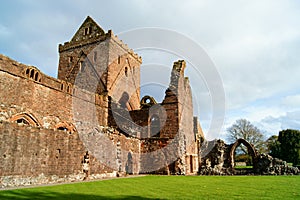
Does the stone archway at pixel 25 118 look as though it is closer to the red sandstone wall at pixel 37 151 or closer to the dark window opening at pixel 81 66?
the red sandstone wall at pixel 37 151

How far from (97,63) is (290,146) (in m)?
27.9

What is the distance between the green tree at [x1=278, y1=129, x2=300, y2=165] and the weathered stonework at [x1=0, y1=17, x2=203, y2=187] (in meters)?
17.6

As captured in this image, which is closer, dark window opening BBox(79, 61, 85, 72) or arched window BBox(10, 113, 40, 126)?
arched window BBox(10, 113, 40, 126)

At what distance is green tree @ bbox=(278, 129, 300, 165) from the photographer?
102 feet

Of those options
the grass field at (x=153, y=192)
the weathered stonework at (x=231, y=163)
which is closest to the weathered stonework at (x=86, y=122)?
the weathered stonework at (x=231, y=163)

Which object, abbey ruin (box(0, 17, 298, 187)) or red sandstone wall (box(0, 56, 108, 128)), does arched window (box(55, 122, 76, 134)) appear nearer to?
abbey ruin (box(0, 17, 298, 187))

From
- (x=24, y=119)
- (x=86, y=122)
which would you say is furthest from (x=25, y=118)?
(x=86, y=122)

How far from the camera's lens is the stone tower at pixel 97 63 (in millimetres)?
25359

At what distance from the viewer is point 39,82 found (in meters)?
14.0

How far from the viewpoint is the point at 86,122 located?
17.6m

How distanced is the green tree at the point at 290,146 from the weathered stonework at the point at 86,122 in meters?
17.6

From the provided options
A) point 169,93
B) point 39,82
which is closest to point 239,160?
point 169,93

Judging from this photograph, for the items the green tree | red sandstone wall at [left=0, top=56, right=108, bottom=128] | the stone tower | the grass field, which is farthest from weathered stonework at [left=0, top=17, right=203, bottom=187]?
the green tree

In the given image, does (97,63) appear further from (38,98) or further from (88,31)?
(38,98)
